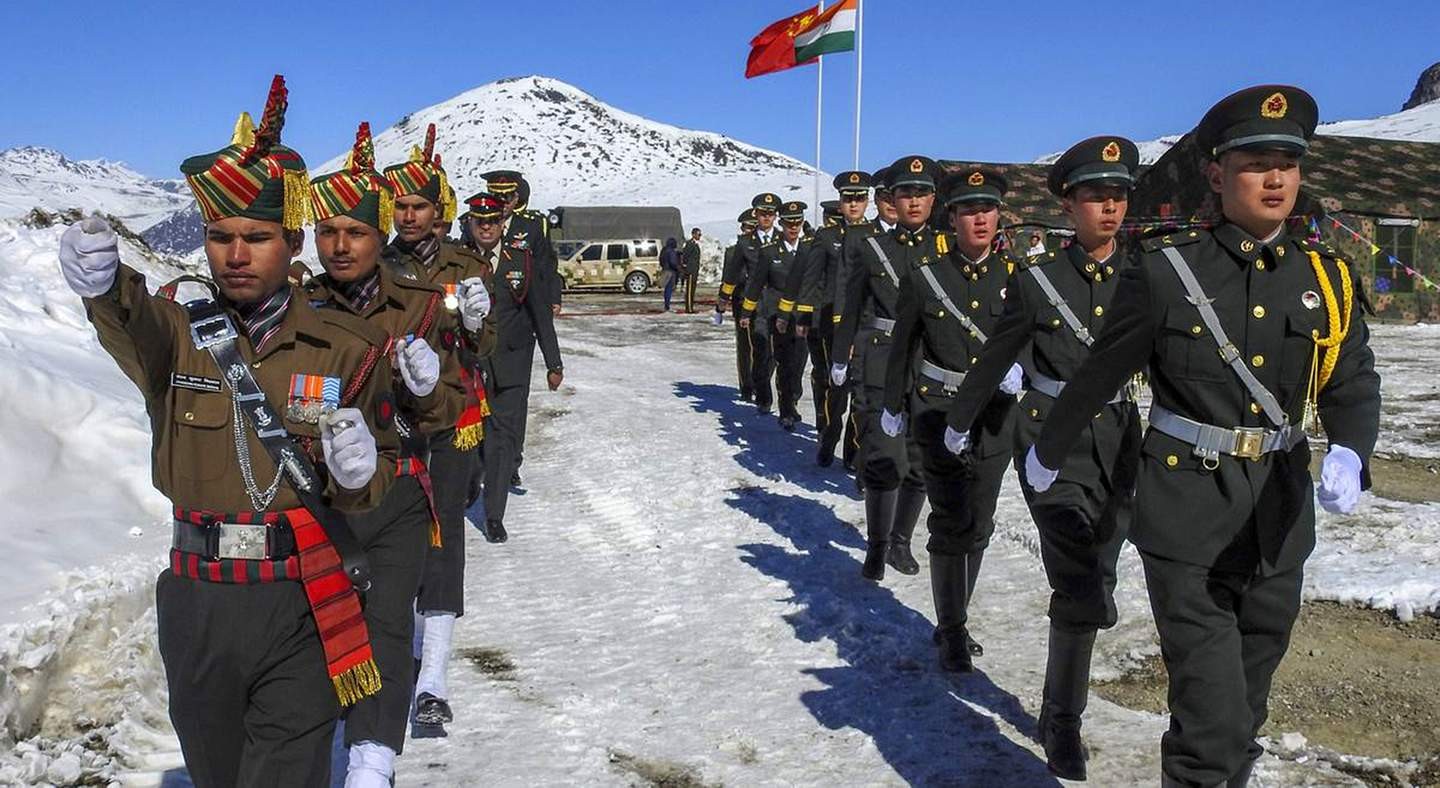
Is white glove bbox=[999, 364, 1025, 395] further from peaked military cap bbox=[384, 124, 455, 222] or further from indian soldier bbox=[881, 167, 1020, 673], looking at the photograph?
peaked military cap bbox=[384, 124, 455, 222]

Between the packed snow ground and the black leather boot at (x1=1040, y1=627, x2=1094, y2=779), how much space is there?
0.29ft

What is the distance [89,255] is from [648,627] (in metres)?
4.16

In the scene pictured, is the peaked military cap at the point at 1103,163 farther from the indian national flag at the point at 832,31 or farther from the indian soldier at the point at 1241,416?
the indian national flag at the point at 832,31

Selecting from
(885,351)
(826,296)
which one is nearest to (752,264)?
(826,296)

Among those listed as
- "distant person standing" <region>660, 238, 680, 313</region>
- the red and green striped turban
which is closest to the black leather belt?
the red and green striped turban

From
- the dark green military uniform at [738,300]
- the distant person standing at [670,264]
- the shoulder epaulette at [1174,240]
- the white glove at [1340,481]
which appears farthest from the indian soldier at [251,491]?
the distant person standing at [670,264]

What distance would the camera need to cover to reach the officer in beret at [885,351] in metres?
6.52

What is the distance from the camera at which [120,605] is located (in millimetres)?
5027

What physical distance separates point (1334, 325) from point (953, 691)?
2461 mm

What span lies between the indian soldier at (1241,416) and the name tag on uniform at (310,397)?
2.21 meters

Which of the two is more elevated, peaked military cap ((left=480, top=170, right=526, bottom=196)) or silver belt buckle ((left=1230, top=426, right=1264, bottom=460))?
peaked military cap ((left=480, top=170, right=526, bottom=196))

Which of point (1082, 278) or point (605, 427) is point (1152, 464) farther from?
point (605, 427)

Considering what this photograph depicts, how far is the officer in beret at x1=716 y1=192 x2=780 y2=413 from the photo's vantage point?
12.5 metres

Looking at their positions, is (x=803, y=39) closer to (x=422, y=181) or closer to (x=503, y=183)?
(x=503, y=183)
